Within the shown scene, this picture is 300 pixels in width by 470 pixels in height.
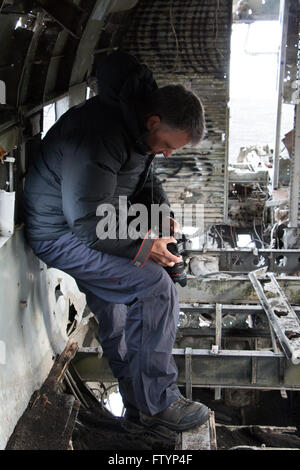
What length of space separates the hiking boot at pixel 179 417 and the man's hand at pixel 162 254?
74 cm

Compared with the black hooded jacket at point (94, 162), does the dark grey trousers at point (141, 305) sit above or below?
below

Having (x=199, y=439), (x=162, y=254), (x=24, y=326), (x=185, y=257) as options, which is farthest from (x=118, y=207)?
(x=185, y=257)

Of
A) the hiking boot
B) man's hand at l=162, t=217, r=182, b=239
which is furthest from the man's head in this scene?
the hiking boot

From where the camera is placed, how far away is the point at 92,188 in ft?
7.66

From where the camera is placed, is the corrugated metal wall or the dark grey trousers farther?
the corrugated metal wall

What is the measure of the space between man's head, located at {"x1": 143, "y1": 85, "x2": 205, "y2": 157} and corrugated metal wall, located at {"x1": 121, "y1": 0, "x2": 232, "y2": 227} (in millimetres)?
3451

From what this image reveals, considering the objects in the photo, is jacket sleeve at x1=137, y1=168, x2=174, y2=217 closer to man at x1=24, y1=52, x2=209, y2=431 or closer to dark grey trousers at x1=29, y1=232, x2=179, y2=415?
man at x1=24, y1=52, x2=209, y2=431

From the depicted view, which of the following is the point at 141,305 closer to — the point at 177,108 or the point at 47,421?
the point at 47,421

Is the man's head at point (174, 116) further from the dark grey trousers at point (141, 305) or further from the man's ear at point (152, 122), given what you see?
the dark grey trousers at point (141, 305)

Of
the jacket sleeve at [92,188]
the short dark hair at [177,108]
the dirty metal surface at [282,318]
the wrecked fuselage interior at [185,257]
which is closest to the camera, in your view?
the jacket sleeve at [92,188]

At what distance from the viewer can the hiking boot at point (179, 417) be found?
105 inches

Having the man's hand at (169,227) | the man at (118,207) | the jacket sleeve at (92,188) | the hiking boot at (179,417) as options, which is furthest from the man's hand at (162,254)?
A: the hiking boot at (179,417)

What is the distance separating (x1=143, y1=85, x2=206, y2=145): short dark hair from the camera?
2.45 metres
